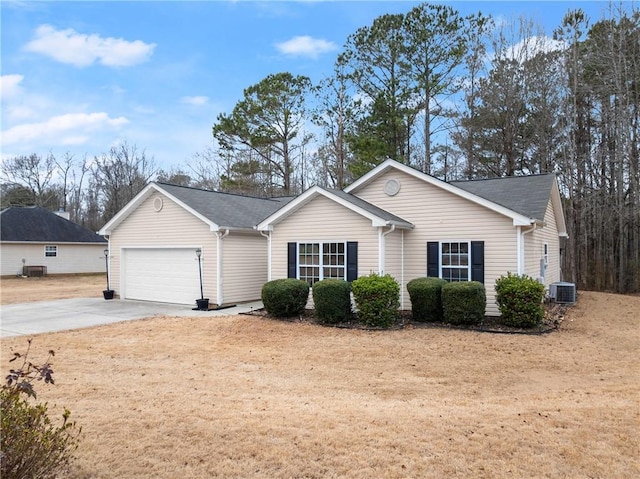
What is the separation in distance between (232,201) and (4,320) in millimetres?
8218

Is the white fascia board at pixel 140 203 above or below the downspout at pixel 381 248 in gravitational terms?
above

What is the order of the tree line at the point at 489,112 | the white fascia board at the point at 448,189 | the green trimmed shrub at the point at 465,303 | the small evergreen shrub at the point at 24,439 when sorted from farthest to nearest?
the tree line at the point at 489,112
the white fascia board at the point at 448,189
the green trimmed shrub at the point at 465,303
the small evergreen shrub at the point at 24,439

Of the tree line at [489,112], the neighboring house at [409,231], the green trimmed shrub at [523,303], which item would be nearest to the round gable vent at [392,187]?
the neighboring house at [409,231]

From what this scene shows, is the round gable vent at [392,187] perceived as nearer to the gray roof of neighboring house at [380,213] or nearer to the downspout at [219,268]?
the gray roof of neighboring house at [380,213]

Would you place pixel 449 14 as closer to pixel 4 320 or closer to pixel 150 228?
pixel 150 228

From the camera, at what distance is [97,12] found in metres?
6.95

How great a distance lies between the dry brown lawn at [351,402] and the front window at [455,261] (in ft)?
8.12

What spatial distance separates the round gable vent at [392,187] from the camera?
12797 millimetres

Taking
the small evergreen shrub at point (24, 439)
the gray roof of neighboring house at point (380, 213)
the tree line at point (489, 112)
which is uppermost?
the tree line at point (489, 112)

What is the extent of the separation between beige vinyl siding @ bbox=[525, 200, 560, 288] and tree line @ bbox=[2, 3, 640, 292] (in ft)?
16.6

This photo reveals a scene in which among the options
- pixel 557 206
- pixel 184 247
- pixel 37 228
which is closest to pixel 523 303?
pixel 557 206

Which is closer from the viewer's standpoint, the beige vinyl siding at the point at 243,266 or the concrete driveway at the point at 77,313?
the concrete driveway at the point at 77,313

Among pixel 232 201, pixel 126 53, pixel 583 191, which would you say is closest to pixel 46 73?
pixel 126 53

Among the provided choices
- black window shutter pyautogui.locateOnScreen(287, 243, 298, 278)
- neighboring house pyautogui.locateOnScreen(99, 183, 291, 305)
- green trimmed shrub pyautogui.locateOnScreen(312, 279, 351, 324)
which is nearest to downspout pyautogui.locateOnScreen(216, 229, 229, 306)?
neighboring house pyautogui.locateOnScreen(99, 183, 291, 305)
